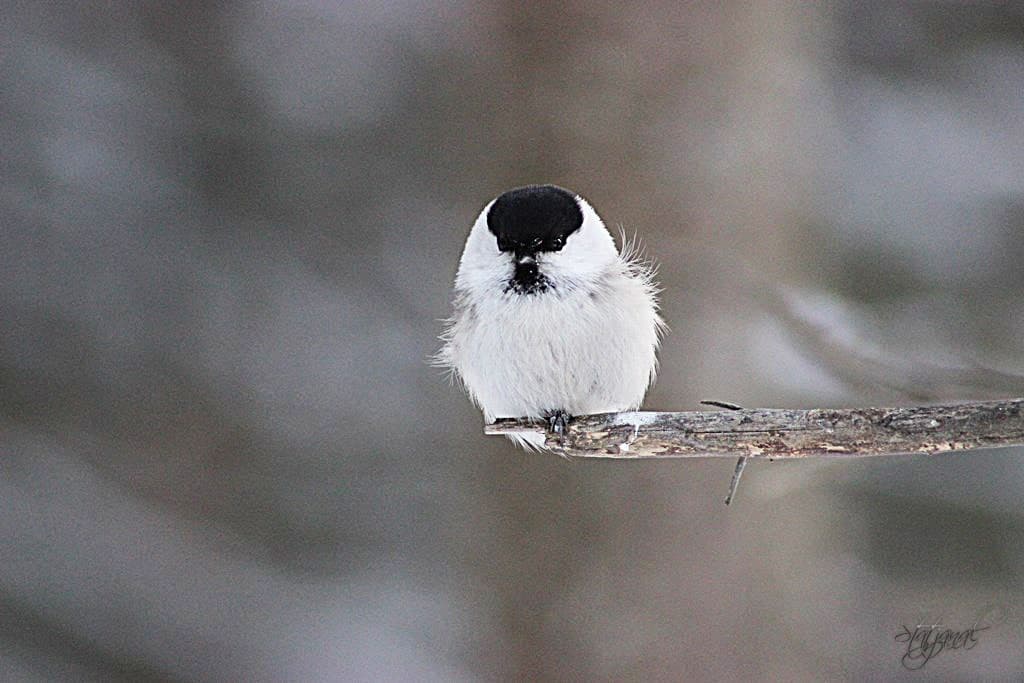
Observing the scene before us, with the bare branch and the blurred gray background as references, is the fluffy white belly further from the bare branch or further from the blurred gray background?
the blurred gray background

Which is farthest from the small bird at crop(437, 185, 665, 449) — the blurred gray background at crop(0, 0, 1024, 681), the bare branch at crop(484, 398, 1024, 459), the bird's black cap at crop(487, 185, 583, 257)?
the blurred gray background at crop(0, 0, 1024, 681)

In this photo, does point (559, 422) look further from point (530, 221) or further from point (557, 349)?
point (530, 221)

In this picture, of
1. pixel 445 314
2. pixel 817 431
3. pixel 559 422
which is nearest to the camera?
pixel 817 431

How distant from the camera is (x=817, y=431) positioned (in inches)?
48.7

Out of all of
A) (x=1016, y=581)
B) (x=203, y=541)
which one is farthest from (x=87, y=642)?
(x=1016, y=581)

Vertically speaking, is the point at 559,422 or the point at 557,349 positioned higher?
the point at 557,349

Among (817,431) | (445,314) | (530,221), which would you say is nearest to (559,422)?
(530,221)

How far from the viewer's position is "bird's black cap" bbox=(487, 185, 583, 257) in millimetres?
1582

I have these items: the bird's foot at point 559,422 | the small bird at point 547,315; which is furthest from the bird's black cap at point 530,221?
the bird's foot at point 559,422

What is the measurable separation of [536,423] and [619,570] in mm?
979

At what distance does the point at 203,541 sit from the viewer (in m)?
2.77

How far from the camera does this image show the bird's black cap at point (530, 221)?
1.58 meters

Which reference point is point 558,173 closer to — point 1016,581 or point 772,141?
point 772,141

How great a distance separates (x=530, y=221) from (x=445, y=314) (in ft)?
3.83
